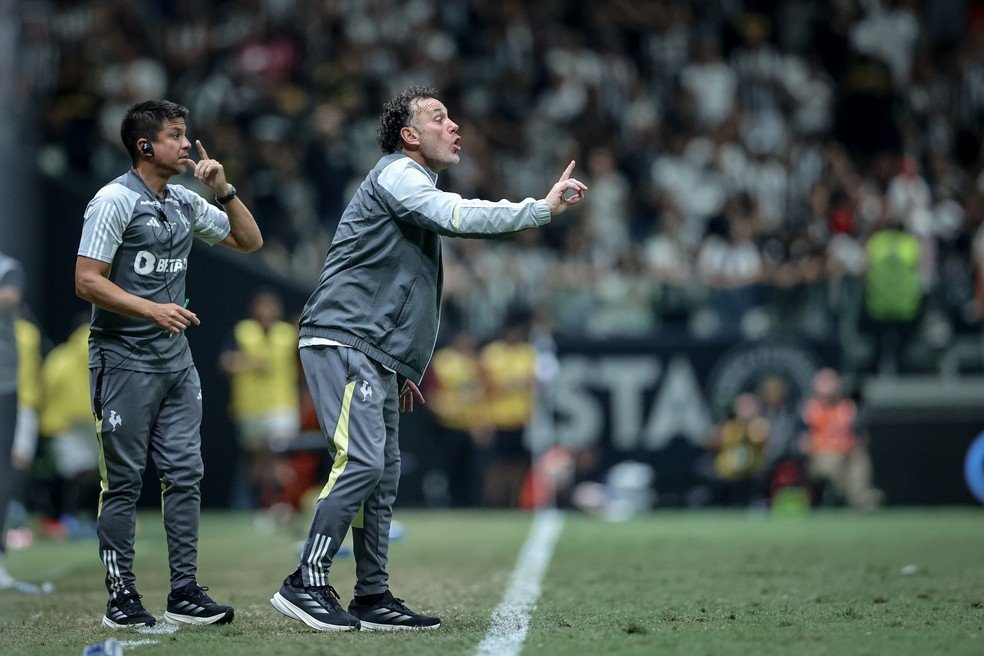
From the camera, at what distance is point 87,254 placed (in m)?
5.93

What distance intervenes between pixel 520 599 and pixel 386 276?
198 cm

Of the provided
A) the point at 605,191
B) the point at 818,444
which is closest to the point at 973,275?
the point at 818,444

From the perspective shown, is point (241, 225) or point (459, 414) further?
point (459, 414)

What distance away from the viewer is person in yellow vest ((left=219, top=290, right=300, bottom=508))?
14.4m

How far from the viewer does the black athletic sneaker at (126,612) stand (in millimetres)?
6004

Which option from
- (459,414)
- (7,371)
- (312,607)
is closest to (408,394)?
(312,607)

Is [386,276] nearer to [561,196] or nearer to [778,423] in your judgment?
[561,196]

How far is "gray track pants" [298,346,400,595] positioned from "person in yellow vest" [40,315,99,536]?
835 cm

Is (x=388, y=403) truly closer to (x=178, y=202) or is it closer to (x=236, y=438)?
(x=178, y=202)

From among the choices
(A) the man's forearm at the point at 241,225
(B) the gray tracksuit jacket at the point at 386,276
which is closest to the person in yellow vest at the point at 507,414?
(A) the man's forearm at the point at 241,225

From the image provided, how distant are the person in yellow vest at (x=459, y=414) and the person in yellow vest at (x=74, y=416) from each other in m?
3.82

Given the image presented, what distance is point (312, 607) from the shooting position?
5746 mm

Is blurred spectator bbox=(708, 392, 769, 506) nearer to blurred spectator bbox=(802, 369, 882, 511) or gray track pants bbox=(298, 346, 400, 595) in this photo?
blurred spectator bbox=(802, 369, 882, 511)

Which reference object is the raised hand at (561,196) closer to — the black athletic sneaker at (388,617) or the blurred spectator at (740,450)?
the black athletic sneaker at (388,617)
